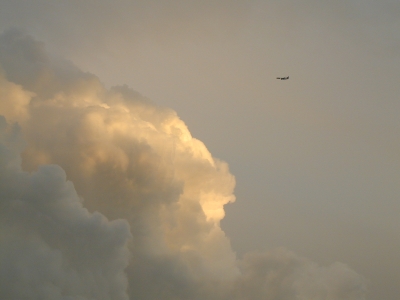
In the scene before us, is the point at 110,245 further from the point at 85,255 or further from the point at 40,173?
the point at 40,173

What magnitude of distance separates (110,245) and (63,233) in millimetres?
11036

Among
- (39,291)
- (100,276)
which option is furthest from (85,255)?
(39,291)

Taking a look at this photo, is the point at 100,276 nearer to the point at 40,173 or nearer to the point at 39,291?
the point at 39,291

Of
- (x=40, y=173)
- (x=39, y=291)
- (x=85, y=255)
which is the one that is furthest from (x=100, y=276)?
(x=40, y=173)

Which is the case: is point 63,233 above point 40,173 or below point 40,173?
below

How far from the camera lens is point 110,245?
132750 millimetres

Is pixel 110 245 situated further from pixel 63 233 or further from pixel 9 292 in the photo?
pixel 9 292

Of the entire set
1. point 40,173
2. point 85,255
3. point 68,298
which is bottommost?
point 68,298

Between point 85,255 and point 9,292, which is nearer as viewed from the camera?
point 9,292

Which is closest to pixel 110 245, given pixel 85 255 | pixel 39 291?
pixel 85 255

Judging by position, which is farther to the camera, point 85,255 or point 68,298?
point 85,255

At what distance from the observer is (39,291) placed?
406 ft

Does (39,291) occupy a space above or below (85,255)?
below

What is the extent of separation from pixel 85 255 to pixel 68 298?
1290 cm
